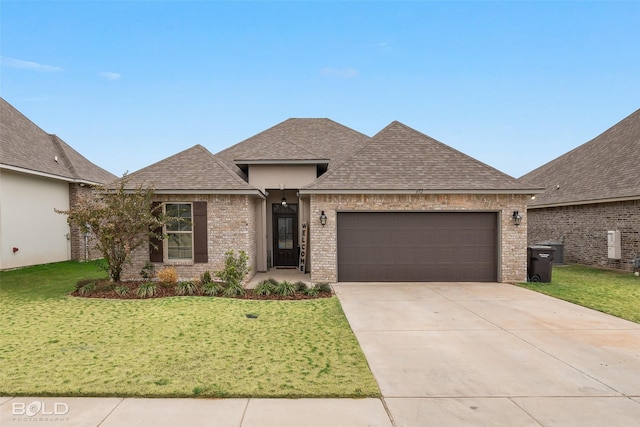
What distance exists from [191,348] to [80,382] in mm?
1479

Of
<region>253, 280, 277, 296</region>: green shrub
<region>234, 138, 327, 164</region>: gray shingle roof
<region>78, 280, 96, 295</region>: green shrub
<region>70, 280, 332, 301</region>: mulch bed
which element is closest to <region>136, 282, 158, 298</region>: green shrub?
<region>70, 280, 332, 301</region>: mulch bed

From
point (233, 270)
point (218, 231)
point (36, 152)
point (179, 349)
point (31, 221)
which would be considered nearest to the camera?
point (179, 349)

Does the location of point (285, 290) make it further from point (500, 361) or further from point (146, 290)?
→ point (500, 361)

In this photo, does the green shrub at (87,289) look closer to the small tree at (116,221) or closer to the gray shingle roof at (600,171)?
the small tree at (116,221)

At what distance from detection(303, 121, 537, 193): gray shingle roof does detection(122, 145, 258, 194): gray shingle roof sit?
244 cm

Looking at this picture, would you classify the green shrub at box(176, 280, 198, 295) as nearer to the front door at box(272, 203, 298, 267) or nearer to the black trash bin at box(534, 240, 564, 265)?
the front door at box(272, 203, 298, 267)

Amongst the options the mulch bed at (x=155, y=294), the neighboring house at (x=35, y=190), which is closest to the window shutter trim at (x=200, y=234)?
the mulch bed at (x=155, y=294)

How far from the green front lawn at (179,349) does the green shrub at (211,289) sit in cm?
51

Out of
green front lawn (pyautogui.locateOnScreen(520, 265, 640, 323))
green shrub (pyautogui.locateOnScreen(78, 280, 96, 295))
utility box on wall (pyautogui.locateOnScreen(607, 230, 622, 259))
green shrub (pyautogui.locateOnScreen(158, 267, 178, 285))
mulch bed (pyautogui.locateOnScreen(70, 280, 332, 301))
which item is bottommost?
green front lawn (pyautogui.locateOnScreen(520, 265, 640, 323))

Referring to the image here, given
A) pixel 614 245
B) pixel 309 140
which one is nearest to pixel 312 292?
pixel 309 140

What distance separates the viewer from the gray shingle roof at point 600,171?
14.1 meters

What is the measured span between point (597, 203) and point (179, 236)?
16409 mm

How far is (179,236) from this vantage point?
1095 cm

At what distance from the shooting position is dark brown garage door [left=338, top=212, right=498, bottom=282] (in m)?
11.4
